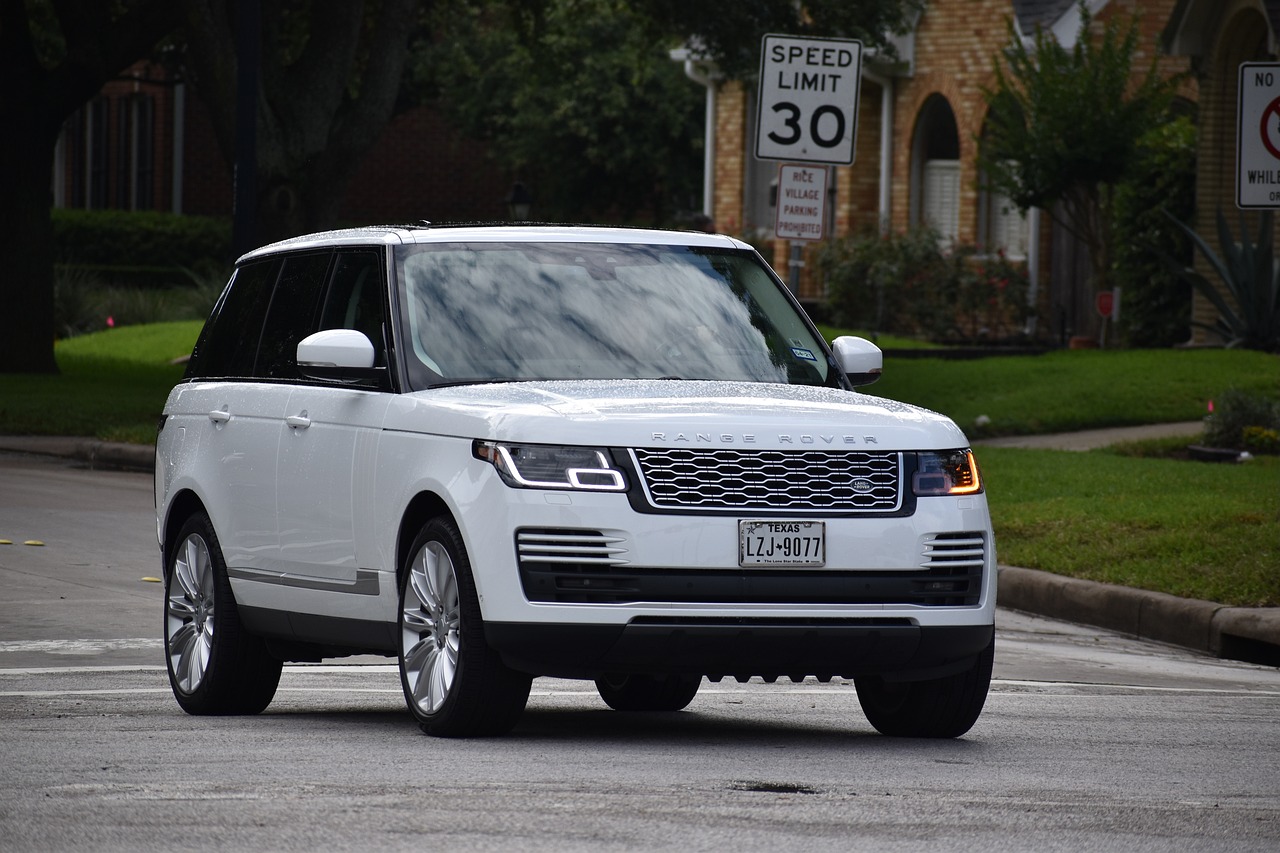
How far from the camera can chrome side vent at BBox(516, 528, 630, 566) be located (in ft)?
23.8

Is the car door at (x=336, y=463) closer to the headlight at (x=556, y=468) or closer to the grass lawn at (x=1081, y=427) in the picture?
the headlight at (x=556, y=468)

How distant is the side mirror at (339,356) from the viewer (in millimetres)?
8070

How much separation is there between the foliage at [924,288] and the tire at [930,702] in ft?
85.0

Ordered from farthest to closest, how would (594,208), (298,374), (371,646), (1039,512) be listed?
(594,208) → (1039,512) → (298,374) → (371,646)

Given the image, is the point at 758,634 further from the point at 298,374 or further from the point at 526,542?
the point at 298,374

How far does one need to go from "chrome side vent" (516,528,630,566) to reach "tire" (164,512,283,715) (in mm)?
2031

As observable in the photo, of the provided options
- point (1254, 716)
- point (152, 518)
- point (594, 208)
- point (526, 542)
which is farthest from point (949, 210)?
point (526, 542)

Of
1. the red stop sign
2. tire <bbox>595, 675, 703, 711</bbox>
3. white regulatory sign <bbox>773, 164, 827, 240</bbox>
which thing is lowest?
tire <bbox>595, 675, 703, 711</bbox>

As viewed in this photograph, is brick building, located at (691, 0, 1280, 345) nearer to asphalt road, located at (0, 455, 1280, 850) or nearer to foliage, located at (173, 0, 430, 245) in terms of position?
foliage, located at (173, 0, 430, 245)

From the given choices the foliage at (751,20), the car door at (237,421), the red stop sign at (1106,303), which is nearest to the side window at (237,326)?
the car door at (237,421)

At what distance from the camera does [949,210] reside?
37.7 metres

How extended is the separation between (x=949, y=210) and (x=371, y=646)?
99.3 ft

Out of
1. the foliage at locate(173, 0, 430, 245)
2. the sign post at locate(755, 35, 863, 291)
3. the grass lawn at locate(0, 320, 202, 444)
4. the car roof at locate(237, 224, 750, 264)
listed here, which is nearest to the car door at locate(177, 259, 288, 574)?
the car roof at locate(237, 224, 750, 264)

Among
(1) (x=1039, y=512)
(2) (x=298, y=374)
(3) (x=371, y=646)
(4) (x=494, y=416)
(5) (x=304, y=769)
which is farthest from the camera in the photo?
(1) (x=1039, y=512)
